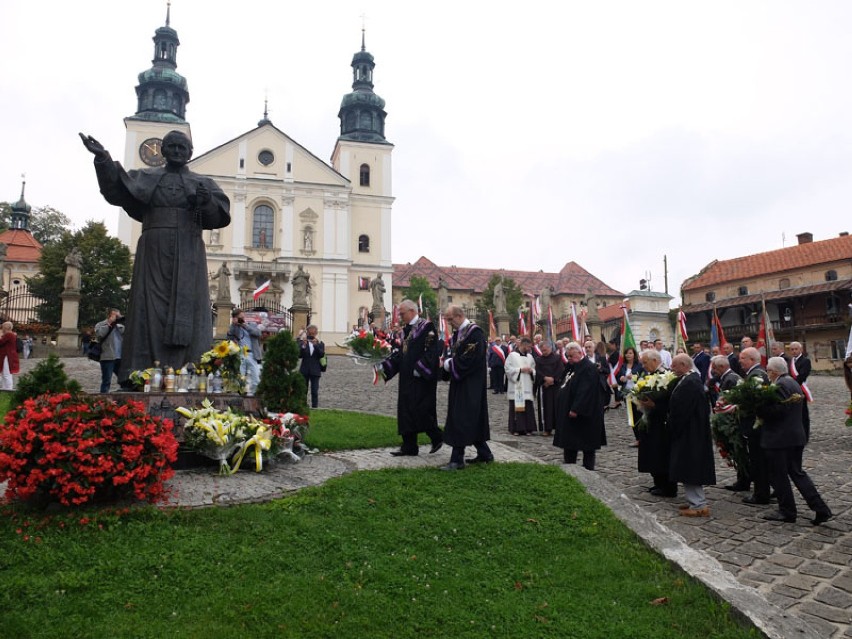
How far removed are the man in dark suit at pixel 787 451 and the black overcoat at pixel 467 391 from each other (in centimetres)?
307

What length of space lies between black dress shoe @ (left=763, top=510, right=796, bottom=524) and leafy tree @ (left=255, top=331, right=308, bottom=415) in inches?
218

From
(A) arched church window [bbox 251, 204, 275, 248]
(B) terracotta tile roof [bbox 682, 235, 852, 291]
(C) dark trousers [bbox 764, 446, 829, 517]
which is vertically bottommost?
(C) dark trousers [bbox 764, 446, 829, 517]

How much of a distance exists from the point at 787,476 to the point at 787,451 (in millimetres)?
257

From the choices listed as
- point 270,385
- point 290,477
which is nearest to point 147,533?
point 290,477

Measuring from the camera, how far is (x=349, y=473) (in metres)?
6.79

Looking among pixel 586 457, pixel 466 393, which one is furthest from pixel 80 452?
pixel 586 457

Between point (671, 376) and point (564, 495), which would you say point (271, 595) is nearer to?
point (564, 495)

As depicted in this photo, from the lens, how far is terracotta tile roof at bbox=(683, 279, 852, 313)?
146 feet

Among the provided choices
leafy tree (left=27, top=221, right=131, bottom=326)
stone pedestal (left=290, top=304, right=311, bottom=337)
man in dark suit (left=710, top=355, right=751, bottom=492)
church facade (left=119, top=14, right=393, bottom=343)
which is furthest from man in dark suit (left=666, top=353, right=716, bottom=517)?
church facade (left=119, top=14, right=393, bottom=343)

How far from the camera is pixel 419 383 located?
7.96 meters

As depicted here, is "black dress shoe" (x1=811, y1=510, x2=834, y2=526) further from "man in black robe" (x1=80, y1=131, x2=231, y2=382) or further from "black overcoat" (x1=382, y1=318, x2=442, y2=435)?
"man in black robe" (x1=80, y1=131, x2=231, y2=382)

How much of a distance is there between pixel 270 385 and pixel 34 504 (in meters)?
3.40

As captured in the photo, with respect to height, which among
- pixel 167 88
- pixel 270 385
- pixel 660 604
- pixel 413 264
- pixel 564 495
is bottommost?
pixel 660 604

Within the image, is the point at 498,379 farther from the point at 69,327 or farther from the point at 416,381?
the point at 69,327
